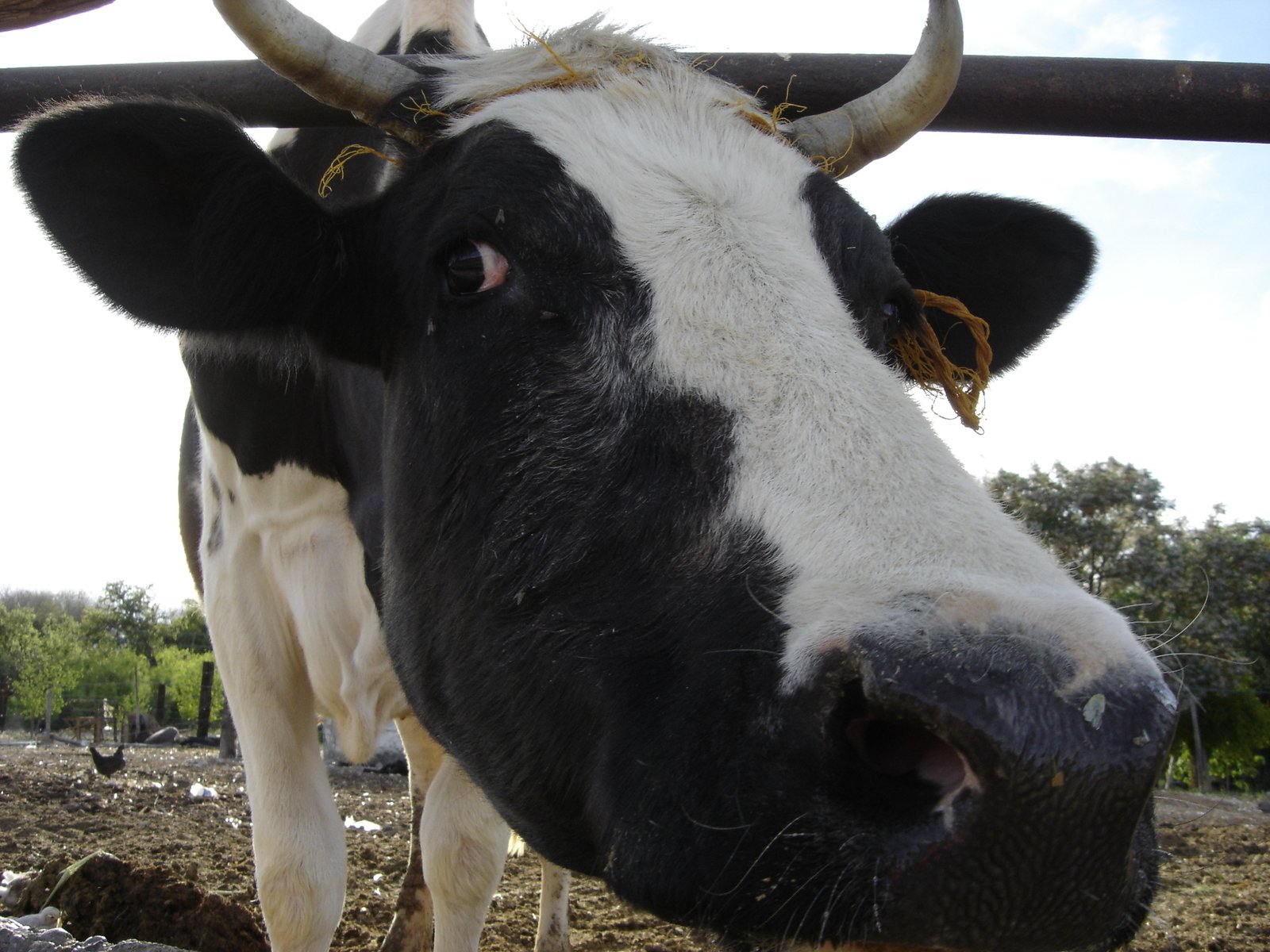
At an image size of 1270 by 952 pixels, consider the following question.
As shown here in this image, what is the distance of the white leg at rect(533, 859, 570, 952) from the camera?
14.8ft

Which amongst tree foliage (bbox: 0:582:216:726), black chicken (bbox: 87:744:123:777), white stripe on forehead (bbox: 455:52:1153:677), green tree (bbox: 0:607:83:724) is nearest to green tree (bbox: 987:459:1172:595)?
black chicken (bbox: 87:744:123:777)

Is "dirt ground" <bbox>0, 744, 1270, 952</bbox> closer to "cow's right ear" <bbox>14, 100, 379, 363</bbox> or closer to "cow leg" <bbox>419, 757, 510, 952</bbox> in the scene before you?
"cow leg" <bbox>419, 757, 510, 952</bbox>

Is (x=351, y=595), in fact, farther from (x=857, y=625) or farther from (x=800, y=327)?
(x=857, y=625)

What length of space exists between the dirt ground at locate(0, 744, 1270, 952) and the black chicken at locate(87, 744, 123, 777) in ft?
7.90

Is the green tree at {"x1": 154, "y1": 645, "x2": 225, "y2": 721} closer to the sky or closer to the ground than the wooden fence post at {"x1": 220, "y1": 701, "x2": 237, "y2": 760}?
closer to the ground

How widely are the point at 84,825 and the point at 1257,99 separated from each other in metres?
7.63

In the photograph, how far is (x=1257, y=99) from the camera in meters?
3.21

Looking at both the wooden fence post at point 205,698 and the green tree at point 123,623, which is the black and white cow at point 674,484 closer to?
the wooden fence post at point 205,698

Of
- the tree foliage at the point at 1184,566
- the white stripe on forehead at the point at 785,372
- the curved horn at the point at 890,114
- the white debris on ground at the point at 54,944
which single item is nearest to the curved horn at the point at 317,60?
the white stripe on forehead at the point at 785,372

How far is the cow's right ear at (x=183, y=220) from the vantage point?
2.35m

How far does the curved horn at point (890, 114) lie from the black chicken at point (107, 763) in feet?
41.8

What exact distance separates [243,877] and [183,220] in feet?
13.9

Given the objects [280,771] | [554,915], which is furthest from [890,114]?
[554,915]

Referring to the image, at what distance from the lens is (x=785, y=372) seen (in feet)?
5.56
